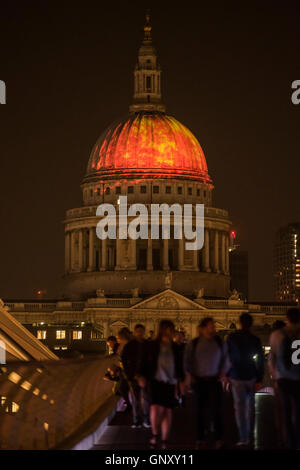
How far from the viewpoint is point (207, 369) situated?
106 ft

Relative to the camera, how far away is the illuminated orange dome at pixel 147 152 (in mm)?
195000

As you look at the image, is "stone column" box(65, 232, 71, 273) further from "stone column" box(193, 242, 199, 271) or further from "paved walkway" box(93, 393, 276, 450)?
"paved walkway" box(93, 393, 276, 450)

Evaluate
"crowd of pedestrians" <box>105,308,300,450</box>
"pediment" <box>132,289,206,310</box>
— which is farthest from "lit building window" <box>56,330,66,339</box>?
"crowd of pedestrians" <box>105,308,300,450</box>

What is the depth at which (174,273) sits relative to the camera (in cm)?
18912

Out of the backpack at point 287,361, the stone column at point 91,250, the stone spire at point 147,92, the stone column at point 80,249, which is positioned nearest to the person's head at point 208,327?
the backpack at point 287,361

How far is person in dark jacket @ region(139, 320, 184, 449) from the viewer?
107 ft

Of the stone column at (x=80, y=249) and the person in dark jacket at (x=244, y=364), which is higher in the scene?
the stone column at (x=80, y=249)

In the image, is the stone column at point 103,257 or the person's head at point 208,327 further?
the stone column at point 103,257

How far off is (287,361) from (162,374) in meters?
2.52

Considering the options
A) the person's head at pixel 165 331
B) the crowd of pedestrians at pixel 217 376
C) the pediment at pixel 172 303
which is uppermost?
the pediment at pixel 172 303

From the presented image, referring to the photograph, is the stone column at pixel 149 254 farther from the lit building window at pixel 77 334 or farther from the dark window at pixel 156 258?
the lit building window at pixel 77 334

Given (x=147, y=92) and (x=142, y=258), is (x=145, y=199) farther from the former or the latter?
(x=147, y=92)

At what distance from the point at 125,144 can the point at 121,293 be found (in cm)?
1907
